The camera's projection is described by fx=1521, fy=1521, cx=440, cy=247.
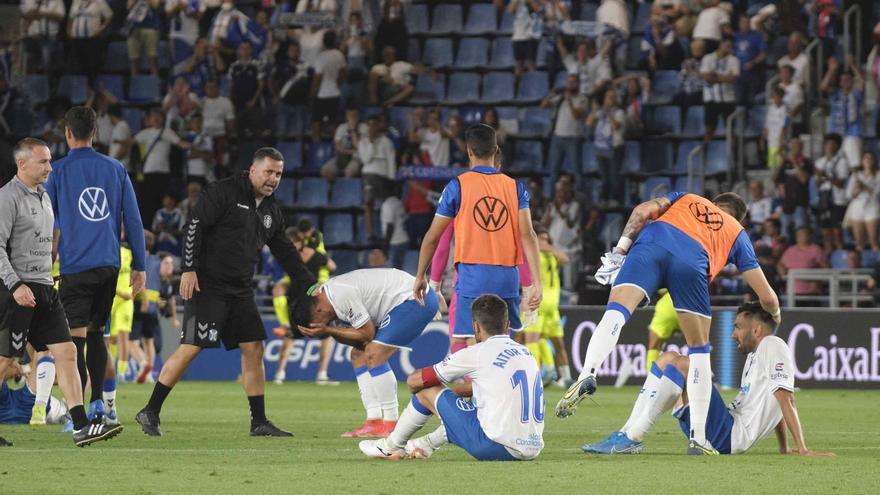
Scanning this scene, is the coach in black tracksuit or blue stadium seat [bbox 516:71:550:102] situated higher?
blue stadium seat [bbox 516:71:550:102]

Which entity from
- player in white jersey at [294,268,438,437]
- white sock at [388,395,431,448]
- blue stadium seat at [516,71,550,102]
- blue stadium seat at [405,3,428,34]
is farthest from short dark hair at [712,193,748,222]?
blue stadium seat at [405,3,428,34]

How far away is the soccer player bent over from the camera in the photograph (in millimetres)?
10328

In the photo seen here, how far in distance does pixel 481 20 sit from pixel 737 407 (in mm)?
20687

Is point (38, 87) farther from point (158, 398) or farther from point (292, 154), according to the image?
point (158, 398)

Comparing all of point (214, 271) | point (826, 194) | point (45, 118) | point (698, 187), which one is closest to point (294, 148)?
point (45, 118)

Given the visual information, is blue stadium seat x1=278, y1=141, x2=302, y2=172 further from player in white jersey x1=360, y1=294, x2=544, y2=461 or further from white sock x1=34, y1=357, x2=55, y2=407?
player in white jersey x1=360, y1=294, x2=544, y2=461

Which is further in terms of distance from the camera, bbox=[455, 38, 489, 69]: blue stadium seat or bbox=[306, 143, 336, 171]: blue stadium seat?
bbox=[455, 38, 489, 69]: blue stadium seat

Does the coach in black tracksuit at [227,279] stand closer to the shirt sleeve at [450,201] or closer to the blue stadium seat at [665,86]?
the shirt sleeve at [450,201]

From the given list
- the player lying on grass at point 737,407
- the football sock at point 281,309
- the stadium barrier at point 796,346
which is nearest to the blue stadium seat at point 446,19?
the football sock at point 281,309

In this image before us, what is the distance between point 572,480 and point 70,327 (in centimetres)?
474

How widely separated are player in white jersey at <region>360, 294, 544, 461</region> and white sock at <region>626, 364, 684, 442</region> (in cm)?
126

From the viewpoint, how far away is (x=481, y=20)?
3053cm

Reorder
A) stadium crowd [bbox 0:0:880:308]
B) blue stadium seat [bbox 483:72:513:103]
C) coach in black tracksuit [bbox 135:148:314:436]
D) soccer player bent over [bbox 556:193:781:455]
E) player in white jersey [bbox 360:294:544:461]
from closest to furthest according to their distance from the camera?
player in white jersey [bbox 360:294:544:461], soccer player bent over [bbox 556:193:781:455], coach in black tracksuit [bbox 135:148:314:436], stadium crowd [bbox 0:0:880:308], blue stadium seat [bbox 483:72:513:103]

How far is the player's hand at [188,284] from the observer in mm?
11891
